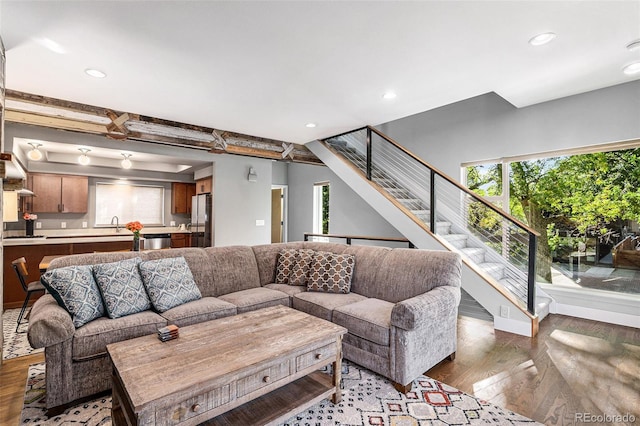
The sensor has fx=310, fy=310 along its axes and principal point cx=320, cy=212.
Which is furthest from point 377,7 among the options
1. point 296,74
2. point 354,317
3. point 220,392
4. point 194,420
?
point 194,420

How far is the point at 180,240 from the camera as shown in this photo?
22.3ft

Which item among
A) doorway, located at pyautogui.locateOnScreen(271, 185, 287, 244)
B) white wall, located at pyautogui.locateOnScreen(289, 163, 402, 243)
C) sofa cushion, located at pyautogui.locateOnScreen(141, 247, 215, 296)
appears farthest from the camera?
doorway, located at pyautogui.locateOnScreen(271, 185, 287, 244)

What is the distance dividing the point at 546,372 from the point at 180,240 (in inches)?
257

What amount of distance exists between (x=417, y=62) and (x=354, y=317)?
220 centimetres

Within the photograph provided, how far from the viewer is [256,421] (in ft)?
5.52

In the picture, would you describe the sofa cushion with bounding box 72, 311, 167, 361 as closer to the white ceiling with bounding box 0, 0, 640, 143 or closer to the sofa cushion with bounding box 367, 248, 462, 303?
the sofa cushion with bounding box 367, 248, 462, 303

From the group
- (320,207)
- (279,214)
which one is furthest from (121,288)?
(279,214)

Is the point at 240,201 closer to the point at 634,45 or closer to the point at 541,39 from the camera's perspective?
the point at 541,39

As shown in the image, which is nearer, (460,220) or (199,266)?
(199,266)

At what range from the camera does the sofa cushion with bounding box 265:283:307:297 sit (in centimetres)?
323

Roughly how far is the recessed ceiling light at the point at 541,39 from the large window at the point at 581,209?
218 cm

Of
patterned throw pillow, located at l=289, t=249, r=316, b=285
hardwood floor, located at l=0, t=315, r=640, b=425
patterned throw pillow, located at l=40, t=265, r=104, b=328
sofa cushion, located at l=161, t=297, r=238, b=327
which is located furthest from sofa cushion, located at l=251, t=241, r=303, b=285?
hardwood floor, located at l=0, t=315, r=640, b=425

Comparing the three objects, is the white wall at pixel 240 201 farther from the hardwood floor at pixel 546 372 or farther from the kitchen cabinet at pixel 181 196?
the hardwood floor at pixel 546 372

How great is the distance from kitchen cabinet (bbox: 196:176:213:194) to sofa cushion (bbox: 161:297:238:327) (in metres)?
3.42
